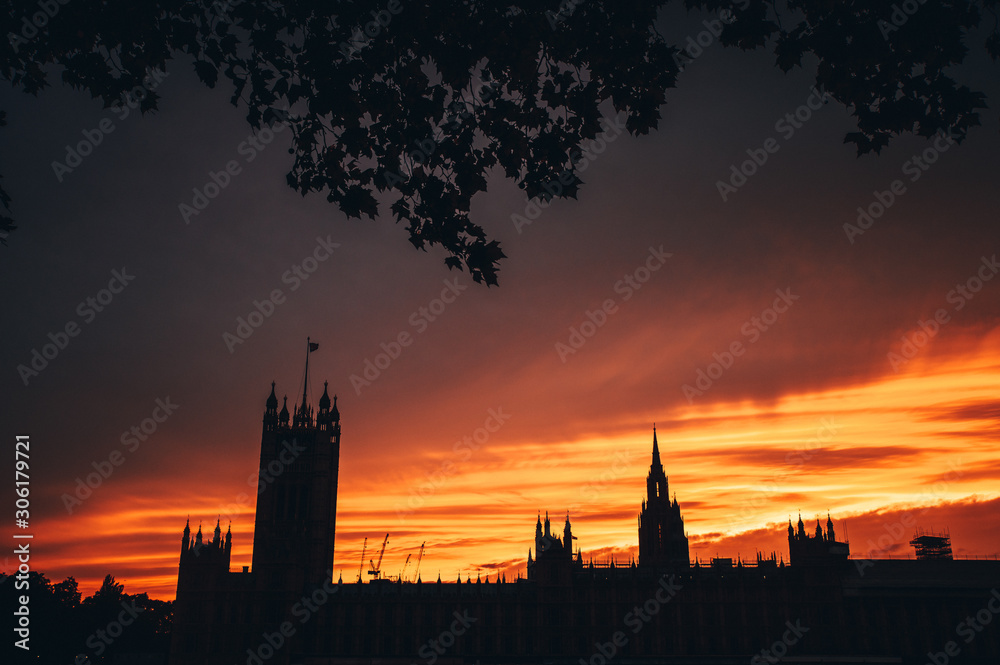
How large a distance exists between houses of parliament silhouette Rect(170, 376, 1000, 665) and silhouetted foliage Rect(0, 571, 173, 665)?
14.6m

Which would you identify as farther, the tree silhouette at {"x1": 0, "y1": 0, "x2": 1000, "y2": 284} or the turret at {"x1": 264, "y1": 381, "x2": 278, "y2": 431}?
the turret at {"x1": 264, "y1": 381, "x2": 278, "y2": 431}

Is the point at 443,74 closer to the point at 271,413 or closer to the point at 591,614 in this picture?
the point at 591,614

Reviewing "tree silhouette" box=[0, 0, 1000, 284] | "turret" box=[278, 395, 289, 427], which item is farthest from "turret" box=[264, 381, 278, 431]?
"tree silhouette" box=[0, 0, 1000, 284]

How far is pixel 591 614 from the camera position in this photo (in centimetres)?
9794

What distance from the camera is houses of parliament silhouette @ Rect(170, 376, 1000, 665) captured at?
95.0 m

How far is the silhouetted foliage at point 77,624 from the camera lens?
90.6 meters

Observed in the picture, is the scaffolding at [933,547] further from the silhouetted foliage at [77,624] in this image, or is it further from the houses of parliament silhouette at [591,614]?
the silhouetted foliage at [77,624]

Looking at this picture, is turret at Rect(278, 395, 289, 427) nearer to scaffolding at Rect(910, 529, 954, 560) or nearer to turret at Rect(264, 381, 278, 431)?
turret at Rect(264, 381, 278, 431)

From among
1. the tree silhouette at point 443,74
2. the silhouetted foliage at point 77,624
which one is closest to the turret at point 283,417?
the silhouetted foliage at point 77,624

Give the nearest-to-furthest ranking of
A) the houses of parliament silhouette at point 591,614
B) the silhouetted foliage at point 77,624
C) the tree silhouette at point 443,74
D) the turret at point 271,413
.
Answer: the tree silhouette at point 443,74
the silhouetted foliage at point 77,624
the houses of parliament silhouette at point 591,614
the turret at point 271,413

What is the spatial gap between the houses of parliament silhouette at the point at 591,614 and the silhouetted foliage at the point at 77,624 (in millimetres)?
14649

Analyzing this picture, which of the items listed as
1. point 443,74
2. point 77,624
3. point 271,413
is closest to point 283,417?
point 271,413

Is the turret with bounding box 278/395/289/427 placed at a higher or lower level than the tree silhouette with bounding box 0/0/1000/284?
higher

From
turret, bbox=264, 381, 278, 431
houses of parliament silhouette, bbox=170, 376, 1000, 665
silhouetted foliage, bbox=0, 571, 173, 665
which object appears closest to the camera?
silhouetted foliage, bbox=0, 571, 173, 665
